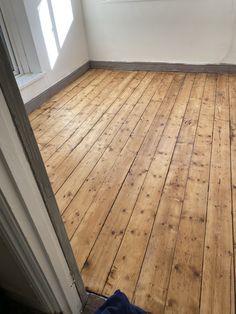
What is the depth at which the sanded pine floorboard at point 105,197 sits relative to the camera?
1.31m

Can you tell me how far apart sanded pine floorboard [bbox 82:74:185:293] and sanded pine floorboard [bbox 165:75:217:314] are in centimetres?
30

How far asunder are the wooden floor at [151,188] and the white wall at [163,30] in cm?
53

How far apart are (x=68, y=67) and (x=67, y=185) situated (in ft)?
6.68

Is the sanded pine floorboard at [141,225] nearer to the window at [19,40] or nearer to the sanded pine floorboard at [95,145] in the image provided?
the sanded pine floorboard at [95,145]

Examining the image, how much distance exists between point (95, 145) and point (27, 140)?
1.47 m

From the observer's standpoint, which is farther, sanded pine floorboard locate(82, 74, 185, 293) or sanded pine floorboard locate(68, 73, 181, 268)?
sanded pine floorboard locate(68, 73, 181, 268)

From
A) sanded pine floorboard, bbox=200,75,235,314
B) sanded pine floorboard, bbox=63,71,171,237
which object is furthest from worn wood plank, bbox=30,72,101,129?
sanded pine floorboard, bbox=200,75,235,314

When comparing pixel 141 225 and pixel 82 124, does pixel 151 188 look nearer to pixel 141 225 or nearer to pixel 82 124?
pixel 141 225

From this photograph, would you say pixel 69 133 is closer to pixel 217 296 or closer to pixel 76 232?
pixel 76 232

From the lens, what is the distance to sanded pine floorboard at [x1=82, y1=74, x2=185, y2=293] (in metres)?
1.17

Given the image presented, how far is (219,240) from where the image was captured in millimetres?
1265

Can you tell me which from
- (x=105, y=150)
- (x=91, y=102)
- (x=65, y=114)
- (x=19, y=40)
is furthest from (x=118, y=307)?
(x=19, y=40)

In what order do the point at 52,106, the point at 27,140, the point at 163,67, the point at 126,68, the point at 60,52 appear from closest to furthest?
the point at 27,140, the point at 52,106, the point at 60,52, the point at 163,67, the point at 126,68

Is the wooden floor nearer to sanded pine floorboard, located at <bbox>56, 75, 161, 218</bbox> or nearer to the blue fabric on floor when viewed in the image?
sanded pine floorboard, located at <bbox>56, 75, 161, 218</bbox>
